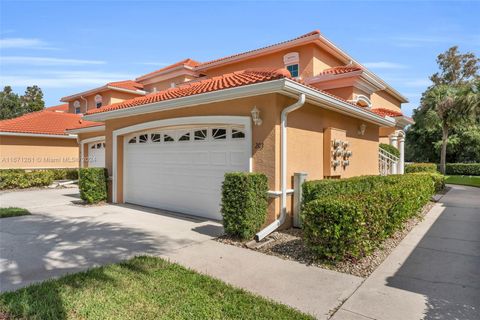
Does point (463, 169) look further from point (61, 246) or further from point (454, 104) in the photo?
point (61, 246)

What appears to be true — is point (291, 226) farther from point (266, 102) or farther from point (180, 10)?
point (180, 10)

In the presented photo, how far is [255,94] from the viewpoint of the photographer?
716 centimetres

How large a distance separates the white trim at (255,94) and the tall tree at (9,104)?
51.3 metres

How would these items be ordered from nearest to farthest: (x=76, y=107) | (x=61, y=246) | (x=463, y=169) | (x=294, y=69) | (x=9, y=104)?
(x=61, y=246)
(x=294, y=69)
(x=76, y=107)
(x=463, y=169)
(x=9, y=104)

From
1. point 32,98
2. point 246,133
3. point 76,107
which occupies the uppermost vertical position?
point 32,98

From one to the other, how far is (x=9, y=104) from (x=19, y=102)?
234 centimetres

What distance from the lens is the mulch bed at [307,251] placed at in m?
5.19

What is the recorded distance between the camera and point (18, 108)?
171 feet

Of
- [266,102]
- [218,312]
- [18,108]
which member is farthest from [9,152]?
[18,108]

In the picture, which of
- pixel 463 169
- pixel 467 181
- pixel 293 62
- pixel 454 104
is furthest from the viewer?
pixel 463 169

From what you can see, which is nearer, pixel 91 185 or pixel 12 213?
pixel 12 213

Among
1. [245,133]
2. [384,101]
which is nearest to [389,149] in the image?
[384,101]

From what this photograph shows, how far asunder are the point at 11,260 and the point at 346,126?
9.85 meters

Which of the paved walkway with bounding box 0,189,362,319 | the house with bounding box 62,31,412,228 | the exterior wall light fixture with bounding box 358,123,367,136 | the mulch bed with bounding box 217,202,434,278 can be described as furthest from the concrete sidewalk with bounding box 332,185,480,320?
the exterior wall light fixture with bounding box 358,123,367,136
